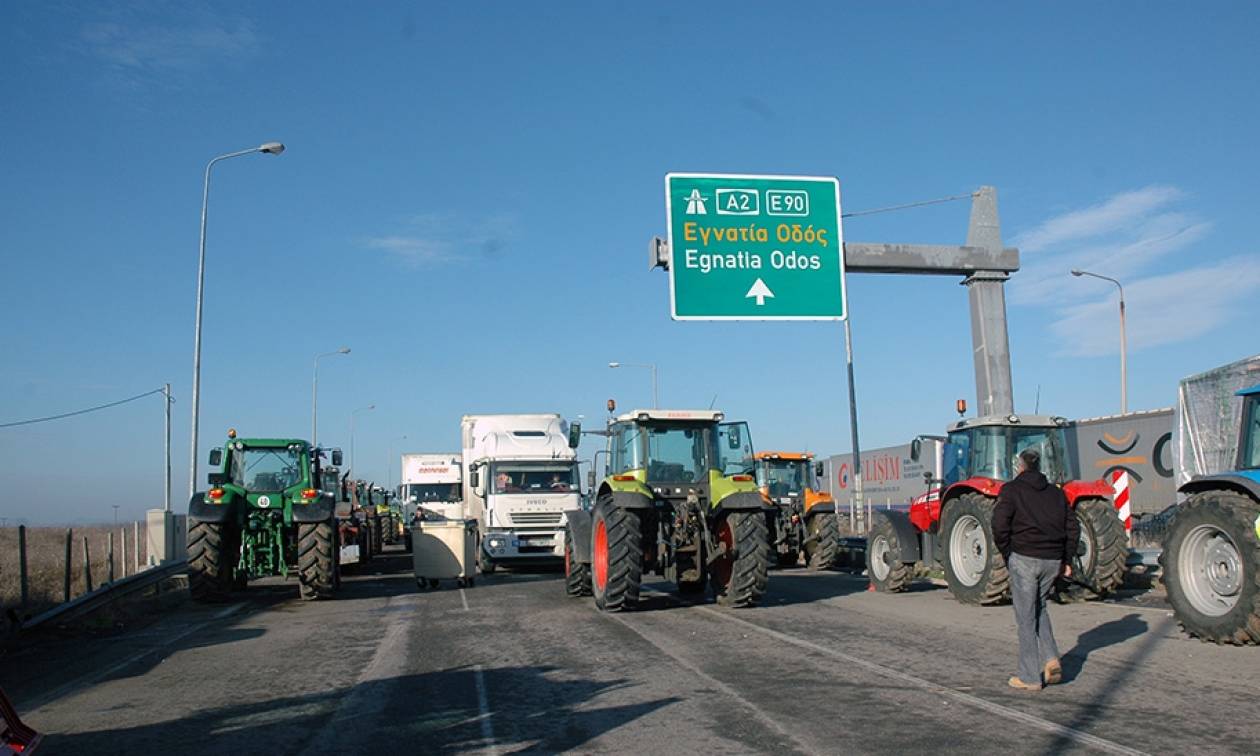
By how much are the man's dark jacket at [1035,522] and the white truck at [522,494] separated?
12608mm

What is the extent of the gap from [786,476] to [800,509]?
127cm

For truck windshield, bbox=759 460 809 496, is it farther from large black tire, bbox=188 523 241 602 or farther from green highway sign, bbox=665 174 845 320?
large black tire, bbox=188 523 241 602

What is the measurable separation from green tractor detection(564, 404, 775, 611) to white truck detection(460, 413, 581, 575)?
481cm

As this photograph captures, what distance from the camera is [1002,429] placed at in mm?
15211

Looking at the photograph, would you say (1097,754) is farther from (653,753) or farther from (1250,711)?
(653,753)

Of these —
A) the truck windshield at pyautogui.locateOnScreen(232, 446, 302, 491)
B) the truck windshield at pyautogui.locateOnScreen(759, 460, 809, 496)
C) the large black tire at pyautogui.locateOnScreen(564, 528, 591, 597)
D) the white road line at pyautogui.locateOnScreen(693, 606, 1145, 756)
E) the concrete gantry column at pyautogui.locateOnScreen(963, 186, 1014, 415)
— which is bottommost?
the white road line at pyautogui.locateOnScreen(693, 606, 1145, 756)

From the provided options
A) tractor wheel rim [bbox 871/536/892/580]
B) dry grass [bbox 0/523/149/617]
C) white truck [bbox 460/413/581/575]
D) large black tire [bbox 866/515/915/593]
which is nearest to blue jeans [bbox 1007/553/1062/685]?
large black tire [bbox 866/515/915/593]

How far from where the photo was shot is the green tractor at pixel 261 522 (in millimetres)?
16938

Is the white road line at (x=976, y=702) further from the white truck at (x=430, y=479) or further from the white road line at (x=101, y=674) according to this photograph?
the white truck at (x=430, y=479)

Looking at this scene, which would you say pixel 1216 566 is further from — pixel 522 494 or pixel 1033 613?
pixel 522 494

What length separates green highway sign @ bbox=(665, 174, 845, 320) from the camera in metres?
16.5

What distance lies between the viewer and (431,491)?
33.9m

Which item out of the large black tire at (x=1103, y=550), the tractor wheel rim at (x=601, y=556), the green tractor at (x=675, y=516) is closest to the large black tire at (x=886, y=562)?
the green tractor at (x=675, y=516)

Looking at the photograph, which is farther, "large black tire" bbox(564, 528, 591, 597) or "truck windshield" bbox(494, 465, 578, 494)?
"truck windshield" bbox(494, 465, 578, 494)
